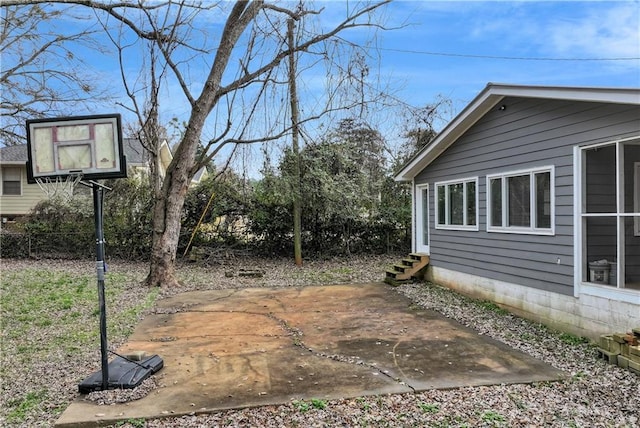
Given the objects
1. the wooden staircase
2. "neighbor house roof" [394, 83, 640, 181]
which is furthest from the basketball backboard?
the wooden staircase

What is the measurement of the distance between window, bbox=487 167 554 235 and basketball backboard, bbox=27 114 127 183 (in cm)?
529

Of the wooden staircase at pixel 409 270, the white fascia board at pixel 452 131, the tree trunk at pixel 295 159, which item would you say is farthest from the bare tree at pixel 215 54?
the wooden staircase at pixel 409 270

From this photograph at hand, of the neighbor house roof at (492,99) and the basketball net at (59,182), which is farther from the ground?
the neighbor house roof at (492,99)

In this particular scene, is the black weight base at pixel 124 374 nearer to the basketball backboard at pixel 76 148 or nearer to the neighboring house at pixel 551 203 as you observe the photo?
the basketball backboard at pixel 76 148

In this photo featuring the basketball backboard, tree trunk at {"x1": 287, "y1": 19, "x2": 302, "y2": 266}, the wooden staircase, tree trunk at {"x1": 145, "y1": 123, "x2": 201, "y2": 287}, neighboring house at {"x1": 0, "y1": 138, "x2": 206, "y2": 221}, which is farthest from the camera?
neighboring house at {"x1": 0, "y1": 138, "x2": 206, "y2": 221}

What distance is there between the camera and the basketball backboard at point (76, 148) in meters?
3.58


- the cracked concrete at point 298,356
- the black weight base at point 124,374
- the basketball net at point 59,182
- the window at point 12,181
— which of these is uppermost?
the window at point 12,181

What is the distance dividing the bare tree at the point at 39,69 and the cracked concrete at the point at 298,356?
6.79 metres

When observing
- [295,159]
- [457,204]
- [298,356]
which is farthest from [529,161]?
[295,159]

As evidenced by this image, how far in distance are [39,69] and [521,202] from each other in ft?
37.8

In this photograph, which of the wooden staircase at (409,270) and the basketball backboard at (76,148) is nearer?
the basketball backboard at (76,148)

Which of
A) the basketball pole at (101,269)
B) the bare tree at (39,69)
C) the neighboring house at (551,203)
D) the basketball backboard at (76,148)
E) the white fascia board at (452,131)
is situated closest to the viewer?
the basketball backboard at (76,148)

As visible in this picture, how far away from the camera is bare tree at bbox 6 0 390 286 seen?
888 cm

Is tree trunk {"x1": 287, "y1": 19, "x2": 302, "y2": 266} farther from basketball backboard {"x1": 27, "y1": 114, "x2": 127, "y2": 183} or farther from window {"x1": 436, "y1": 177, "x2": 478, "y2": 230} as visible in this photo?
basketball backboard {"x1": 27, "y1": 114, "x2": 127, "y2": 183}
